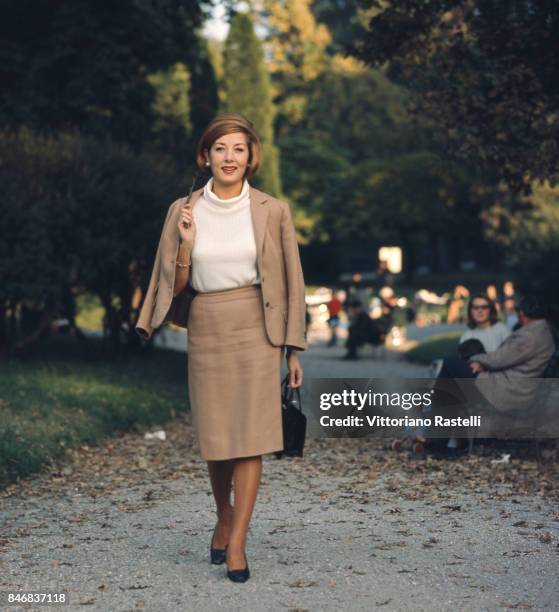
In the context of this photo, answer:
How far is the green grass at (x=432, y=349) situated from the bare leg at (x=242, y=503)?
16025 millimetres

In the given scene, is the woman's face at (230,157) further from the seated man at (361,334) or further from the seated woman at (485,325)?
the seated man at (361,334)

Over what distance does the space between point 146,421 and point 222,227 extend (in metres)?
7.10

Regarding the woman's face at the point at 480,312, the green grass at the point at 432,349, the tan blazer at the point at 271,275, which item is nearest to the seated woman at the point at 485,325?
the woman's face at the point at 480,312

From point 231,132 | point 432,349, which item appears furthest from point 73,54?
point 231,132

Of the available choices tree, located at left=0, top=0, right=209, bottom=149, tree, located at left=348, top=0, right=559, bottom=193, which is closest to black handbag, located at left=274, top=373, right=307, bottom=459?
tree, located at left=348, top=0, right=559, bottom=193

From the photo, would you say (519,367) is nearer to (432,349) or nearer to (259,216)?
(259,216)

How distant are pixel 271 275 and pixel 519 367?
433 cm

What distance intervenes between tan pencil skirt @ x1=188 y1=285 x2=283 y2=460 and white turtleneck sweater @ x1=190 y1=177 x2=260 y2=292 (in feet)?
0.19

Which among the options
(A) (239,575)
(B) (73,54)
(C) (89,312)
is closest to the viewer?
(A) (239,575)

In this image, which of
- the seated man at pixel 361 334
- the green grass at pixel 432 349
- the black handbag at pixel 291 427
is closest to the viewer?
the black handbag at pixel 291 427

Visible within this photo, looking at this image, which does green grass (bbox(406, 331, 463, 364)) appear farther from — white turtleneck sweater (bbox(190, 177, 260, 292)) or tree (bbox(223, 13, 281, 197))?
tree (bbox(223, 13, 281, 197))

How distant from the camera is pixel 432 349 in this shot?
23703 millimetres

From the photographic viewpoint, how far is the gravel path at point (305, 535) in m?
5.44

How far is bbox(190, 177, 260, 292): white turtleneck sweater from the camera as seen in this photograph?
5684 millimetres
